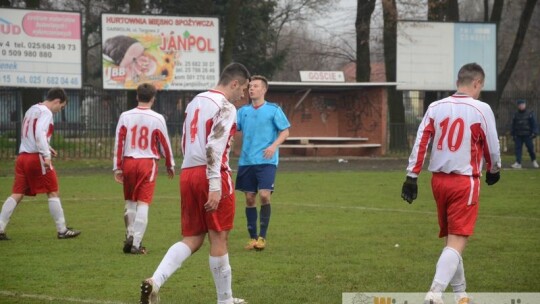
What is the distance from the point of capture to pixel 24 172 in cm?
1314

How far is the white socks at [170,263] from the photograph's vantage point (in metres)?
7.56

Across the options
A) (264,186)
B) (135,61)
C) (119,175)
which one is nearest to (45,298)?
(119,175)

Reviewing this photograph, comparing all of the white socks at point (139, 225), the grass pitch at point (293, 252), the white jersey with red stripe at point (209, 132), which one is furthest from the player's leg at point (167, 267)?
the white socks at point (139, 225)

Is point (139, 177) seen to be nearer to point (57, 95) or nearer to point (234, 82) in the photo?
point (57, 95)

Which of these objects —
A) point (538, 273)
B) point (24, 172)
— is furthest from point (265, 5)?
point (538, 273)

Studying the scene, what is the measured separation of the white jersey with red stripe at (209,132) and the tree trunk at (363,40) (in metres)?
31.9

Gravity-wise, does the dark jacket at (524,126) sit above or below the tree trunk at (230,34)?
below

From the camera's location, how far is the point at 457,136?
796 cm

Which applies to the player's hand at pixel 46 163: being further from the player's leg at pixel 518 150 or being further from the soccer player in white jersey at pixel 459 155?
the player's leg at pixel 518 150

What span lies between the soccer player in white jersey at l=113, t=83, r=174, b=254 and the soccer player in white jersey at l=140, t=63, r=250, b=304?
148 inches

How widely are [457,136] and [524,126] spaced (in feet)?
72.5

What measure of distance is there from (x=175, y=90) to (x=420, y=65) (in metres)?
9.83

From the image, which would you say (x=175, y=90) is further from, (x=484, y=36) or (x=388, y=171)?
(x=484, y=36)

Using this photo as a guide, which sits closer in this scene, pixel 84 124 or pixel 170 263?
pixel 170 263
